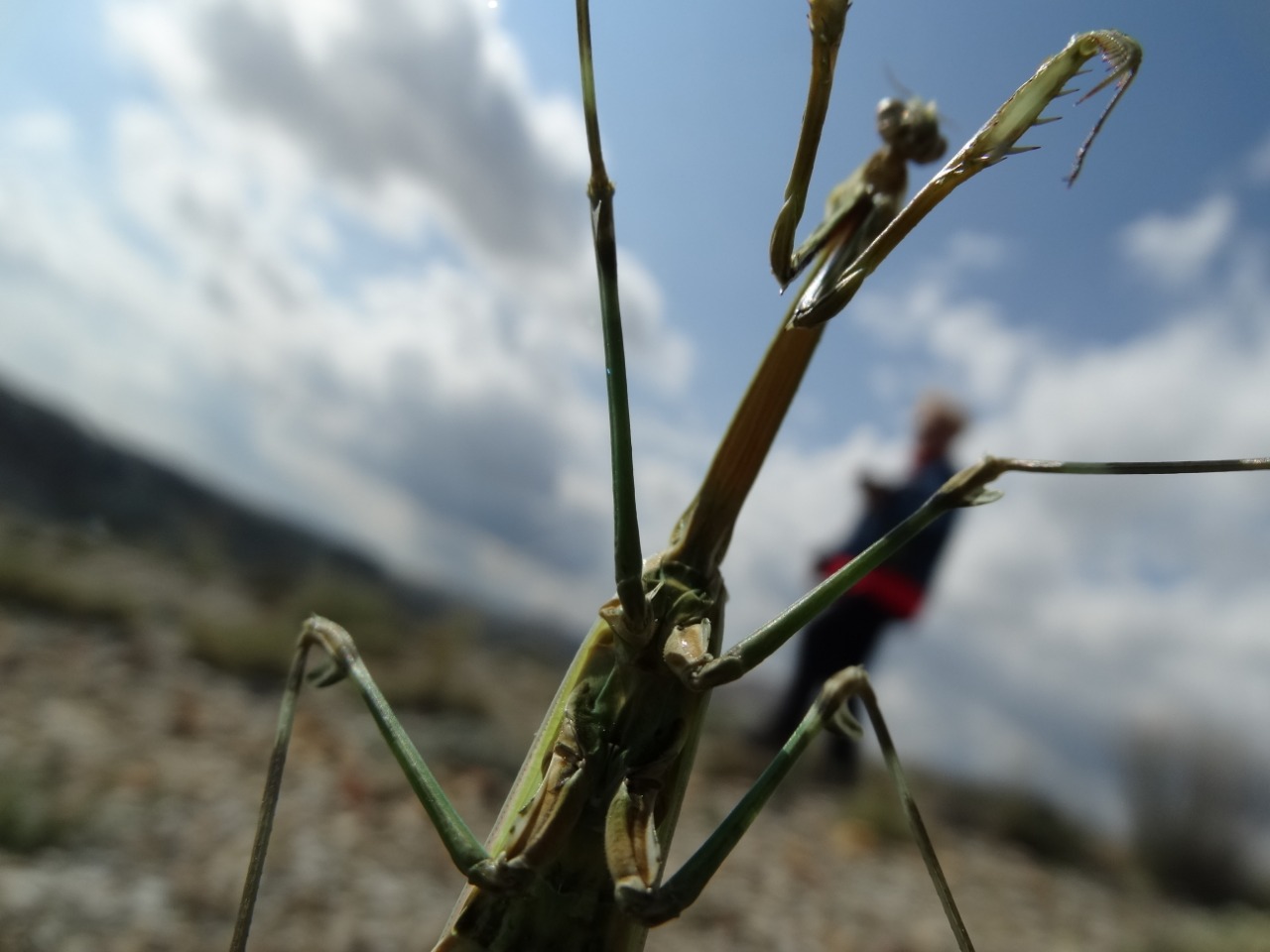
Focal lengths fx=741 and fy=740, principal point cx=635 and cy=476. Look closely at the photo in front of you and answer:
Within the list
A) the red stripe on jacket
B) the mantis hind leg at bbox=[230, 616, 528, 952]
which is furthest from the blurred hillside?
the mantis hind leg at bbox=[230, 616, 528, 952]

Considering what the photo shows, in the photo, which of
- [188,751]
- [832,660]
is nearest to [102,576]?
[188,751]

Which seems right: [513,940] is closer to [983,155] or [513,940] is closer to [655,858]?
[655,858]

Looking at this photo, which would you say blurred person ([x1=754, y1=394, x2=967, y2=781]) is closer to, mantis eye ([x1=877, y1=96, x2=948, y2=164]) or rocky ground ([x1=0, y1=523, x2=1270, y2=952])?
rocky ground ([x1=0, y1=523, x2=1270, y2=952])

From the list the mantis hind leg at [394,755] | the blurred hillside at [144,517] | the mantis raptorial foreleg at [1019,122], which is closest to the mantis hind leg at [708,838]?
the mantis hind leg at [394,755]

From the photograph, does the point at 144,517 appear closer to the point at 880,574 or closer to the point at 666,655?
the point at 880,574

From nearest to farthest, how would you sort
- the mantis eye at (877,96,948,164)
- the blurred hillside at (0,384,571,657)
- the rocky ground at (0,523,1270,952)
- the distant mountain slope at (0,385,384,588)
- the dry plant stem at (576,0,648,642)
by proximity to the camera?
the dry plant stem at (576,0,648,642) < the mantis eye at (877,96,948,164) < the rocky ground at (0,523,1270,952) < the blurred hillside at (0,384,571,657) < the distant mountain slope at (0,385,384,588)

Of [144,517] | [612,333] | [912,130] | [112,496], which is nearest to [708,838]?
[612,333]

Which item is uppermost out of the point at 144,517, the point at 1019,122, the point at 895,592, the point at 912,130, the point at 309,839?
the point at 144,517
